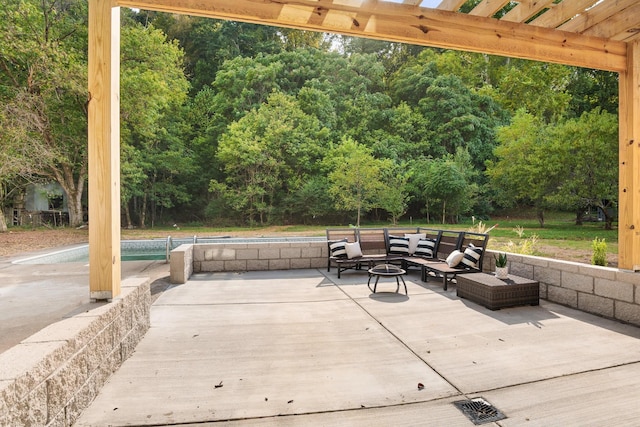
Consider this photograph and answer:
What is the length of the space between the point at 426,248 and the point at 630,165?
10.4ft

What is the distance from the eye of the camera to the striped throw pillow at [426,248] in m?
6.25

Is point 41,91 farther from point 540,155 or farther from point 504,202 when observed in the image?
point 504,202

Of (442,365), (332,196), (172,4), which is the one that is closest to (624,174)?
(442,365)

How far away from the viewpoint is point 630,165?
3.66 metres

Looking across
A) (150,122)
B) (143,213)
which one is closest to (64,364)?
(150,122)

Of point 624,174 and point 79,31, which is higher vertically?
point 79,31

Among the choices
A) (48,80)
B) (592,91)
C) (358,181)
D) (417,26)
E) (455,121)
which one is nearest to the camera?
(417,26)

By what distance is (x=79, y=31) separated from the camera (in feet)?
49.3

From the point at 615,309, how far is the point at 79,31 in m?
19.7

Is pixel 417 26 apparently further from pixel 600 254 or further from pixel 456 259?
pixel 600 254

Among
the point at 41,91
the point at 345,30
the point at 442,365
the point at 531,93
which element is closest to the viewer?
the point at 442,365

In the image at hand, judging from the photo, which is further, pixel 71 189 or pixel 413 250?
pixel 71 189

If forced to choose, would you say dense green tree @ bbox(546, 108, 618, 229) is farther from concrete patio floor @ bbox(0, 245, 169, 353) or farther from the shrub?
concrete patio floor @ bbox(0, 245, 169, 353)

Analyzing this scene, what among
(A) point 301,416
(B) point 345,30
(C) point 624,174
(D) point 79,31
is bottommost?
(A) point 301,416
